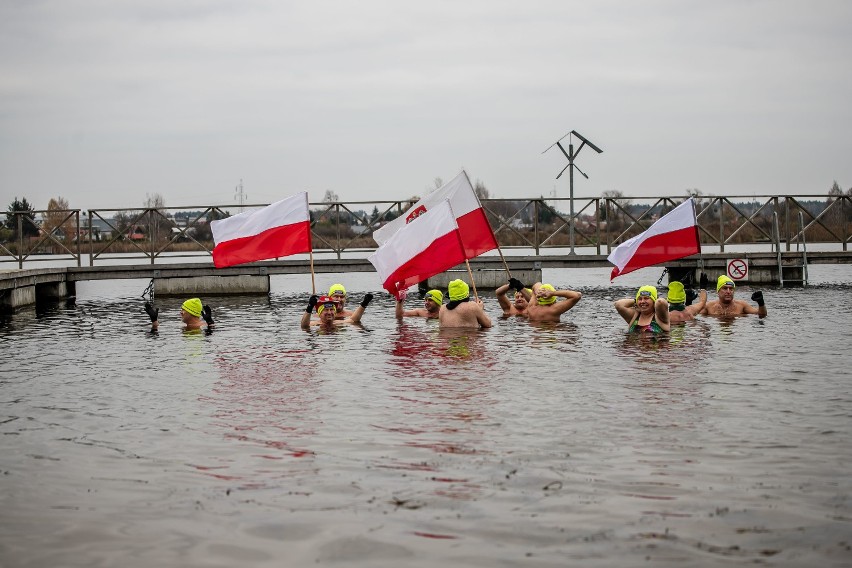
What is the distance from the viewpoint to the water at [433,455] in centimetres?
634

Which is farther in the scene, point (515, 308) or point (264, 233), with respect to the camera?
point (515, 308)

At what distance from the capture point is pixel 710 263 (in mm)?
30406

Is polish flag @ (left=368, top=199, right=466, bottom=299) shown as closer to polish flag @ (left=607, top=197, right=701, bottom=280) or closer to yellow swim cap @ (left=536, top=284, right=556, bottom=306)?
yellow swim cap @ (left=536, top=284, right=556, bottom=306)

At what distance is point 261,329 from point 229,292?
1045 centimetres

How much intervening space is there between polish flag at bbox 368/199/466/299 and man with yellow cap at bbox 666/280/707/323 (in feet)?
14.1

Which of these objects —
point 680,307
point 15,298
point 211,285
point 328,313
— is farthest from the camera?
point 211,285

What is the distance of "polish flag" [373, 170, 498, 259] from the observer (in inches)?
762

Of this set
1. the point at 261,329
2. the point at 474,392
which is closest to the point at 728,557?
the point at 474,392

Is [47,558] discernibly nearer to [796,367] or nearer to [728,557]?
[728,557]

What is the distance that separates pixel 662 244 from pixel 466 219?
148 inches

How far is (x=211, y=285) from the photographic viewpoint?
29844 millimetres

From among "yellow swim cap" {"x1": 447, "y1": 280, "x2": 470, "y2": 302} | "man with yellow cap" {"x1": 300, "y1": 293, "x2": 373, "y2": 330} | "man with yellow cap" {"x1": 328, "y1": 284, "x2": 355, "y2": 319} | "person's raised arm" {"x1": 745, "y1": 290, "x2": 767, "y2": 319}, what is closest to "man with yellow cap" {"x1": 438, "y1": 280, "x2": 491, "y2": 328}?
"yellow swim cap" {"x1": 447, "y1": 280, "x2": 470, "y2": 302}

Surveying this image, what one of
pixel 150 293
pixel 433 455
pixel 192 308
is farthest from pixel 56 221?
pixel 433 455

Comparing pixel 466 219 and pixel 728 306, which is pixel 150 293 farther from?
pixel 728 306
